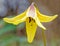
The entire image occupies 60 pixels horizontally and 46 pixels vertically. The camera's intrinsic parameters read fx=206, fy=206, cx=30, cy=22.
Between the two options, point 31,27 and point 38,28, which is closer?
point 31,27

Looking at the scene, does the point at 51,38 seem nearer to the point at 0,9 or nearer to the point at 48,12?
the point at 48,12

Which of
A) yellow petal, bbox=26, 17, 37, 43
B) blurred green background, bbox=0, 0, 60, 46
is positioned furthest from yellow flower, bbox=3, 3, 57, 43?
blurred green background, bbox=0, 0, 60, 46

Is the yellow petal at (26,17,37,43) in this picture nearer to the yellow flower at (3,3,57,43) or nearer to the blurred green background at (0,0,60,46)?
the yellow flower at (3,3,57,43)

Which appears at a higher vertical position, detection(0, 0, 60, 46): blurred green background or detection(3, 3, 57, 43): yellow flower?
detection(3, 3, 57, 43): yellow flower

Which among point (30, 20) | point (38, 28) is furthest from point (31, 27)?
point (38, 28)

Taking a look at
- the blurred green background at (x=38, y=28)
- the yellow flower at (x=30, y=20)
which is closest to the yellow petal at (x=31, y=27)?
the yellow flower at (x=30, y=20)

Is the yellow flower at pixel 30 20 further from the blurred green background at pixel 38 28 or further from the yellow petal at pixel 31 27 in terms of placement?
the blurred green background at pixel 38 28

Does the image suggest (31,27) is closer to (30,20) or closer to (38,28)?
(30,20)

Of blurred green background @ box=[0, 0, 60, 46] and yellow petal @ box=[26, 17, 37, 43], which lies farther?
blurred green background @ box=[0, 0, 60, 46]

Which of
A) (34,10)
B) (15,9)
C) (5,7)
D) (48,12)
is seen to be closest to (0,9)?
(5,7)

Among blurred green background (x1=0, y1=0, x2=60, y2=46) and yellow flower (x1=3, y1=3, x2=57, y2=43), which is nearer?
yellow flower (x1=3, y1=3, x2=57, y2=43)

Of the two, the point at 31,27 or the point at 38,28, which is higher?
the point at 31,27
